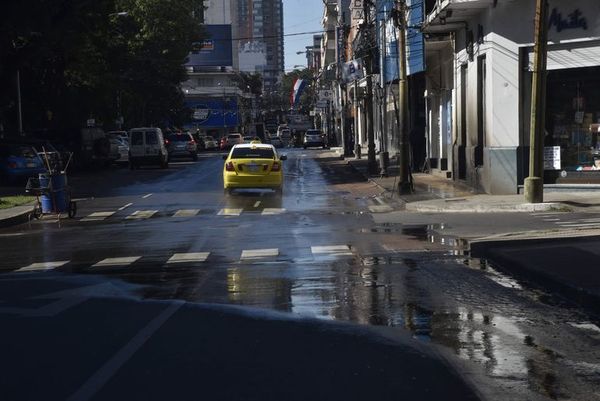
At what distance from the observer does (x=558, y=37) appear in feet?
70.1

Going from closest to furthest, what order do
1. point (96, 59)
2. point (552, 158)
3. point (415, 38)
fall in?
point (552, 158) < point (415, 38) < point (96, 59)

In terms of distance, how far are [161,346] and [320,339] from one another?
144 centimetres

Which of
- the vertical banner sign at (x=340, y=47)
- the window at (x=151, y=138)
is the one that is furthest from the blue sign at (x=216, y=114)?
the window at (x=151, y=138)

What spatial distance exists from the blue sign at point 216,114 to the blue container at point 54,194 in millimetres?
92449

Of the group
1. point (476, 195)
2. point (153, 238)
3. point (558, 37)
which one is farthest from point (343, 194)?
point (153, 238)

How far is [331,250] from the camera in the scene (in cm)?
1408

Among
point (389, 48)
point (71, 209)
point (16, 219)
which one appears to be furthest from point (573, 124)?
point (389, 48)

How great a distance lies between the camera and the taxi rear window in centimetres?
2627

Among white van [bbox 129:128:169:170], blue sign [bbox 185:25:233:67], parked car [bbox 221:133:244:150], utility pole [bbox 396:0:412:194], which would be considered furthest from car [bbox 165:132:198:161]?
blue sign [bbox 185:25:233:67]

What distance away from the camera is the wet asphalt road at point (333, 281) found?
6930 mm

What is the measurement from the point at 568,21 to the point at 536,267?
1225 cm

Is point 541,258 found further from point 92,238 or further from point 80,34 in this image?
point 80,34

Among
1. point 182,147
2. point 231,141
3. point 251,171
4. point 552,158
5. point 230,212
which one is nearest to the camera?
point 230,212

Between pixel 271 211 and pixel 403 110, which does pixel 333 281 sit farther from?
pixel 403 110
